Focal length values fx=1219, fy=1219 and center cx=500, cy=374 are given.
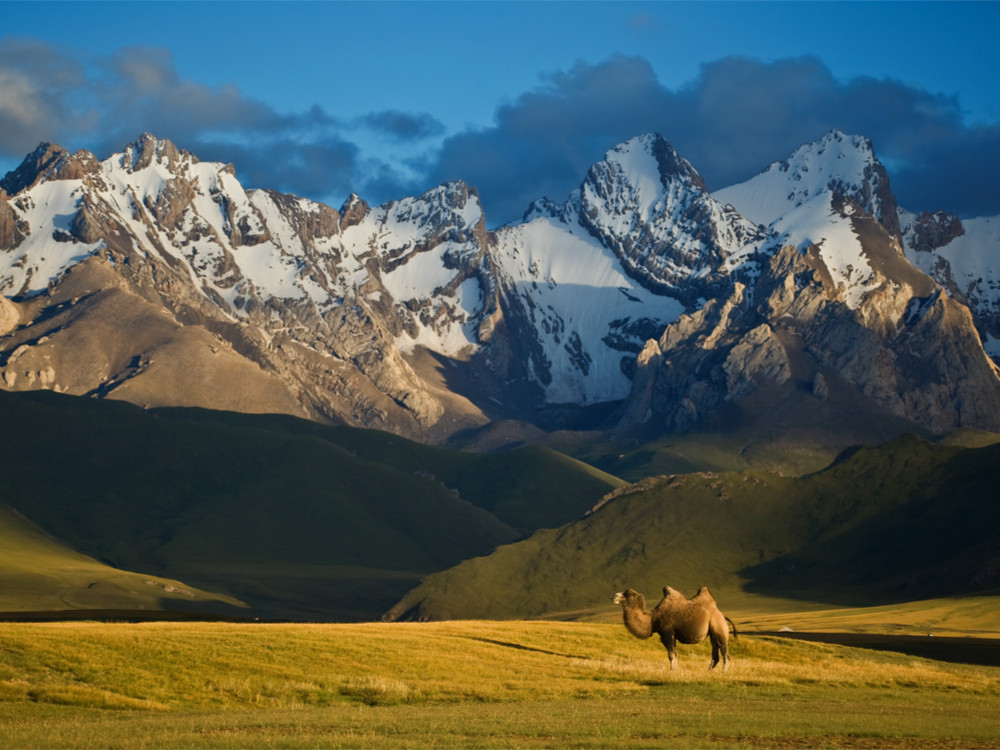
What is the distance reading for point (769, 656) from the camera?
74062mm

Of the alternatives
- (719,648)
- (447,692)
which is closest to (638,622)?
(719,648)

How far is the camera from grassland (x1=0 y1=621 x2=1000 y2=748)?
4509 cm

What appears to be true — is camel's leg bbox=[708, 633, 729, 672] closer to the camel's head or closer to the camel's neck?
the camel's neck

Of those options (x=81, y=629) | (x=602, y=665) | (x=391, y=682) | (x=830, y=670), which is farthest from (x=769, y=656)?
(x=81, y=629)

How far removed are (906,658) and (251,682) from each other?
45901 mm

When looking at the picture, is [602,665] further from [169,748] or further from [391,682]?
[169,748]

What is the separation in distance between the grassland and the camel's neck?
2.93 m

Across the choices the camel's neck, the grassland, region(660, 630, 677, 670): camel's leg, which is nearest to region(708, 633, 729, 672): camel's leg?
the grassland

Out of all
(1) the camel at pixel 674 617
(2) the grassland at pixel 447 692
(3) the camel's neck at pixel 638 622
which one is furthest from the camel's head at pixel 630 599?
(2) the grassland at pixel 447 692

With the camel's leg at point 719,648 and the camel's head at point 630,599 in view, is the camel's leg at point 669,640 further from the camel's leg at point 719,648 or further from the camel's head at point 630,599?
A: the camel's leg at point 719,648

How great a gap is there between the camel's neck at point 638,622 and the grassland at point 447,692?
2.93 m

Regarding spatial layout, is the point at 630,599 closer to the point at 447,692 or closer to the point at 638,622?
the point at 638,622

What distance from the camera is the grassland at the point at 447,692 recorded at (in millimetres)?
45094

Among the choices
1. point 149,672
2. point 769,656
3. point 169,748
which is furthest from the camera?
point 769,656
